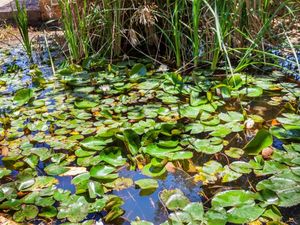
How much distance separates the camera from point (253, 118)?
167 centimetres

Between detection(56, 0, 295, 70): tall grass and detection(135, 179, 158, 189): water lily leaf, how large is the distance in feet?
3.65

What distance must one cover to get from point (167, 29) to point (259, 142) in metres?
1.48

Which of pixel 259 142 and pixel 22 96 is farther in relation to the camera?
pixel 22 96

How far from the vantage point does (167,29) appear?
2650mm

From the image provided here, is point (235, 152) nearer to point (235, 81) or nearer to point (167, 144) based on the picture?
point (167, 144)

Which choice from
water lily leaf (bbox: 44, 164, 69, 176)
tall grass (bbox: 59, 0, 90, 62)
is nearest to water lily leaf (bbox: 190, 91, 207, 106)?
water lily leaf (bbox: 44, 164, 69, 176)

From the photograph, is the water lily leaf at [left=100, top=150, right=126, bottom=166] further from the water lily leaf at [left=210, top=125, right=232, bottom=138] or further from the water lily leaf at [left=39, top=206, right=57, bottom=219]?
the water lily leaf at [left=210, top=125, right=232, bottom=138]

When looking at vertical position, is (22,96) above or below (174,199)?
above

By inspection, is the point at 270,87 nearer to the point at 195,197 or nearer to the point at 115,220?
the point at 195,197

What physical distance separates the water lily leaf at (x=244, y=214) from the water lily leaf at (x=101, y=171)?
46cm

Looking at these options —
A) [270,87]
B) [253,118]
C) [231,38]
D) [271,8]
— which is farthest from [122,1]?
[253,118]

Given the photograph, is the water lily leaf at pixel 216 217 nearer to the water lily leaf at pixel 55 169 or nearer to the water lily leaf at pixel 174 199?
the water lily leaf at pixel 174 199

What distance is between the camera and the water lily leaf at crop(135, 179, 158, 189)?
1255 mm

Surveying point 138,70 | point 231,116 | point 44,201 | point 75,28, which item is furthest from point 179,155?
point 75,28
